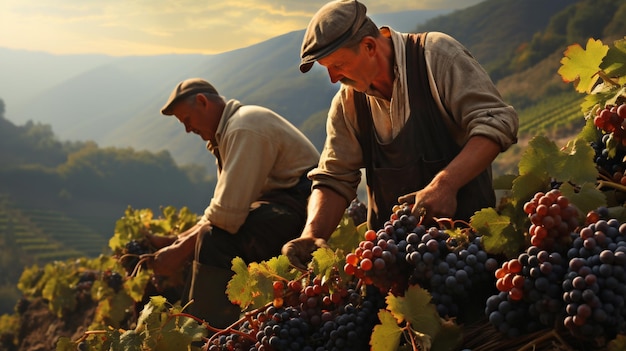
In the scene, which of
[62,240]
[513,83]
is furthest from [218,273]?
[62,240]

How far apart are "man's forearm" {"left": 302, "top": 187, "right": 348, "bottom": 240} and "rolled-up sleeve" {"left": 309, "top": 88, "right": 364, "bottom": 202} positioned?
31mm

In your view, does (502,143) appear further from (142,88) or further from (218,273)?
(142,88)

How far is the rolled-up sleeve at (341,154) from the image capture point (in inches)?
139

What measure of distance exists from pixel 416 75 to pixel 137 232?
189 inches

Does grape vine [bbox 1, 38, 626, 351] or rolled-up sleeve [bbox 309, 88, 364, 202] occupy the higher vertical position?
rolled-up sleeve [bbox 309, 88, 364, 202]

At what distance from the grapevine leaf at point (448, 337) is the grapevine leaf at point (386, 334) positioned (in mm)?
102

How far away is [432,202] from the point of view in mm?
2693

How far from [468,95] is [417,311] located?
3.82 feet

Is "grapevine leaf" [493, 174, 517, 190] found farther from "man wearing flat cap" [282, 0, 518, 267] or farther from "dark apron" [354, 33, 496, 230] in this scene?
"dark apron" [354, 33, 496, 230]

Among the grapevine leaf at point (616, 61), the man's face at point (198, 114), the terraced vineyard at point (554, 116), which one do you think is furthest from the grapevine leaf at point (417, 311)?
the terraced vineyard at point (554, 116)

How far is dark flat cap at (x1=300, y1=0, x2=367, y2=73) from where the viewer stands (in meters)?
3.05

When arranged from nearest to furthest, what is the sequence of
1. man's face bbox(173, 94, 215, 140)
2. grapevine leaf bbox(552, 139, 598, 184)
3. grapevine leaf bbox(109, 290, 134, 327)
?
grapevine leaf bbox(552, 139, 598, 184) < man's face bbox(173, 94, 215, 140) < grapevine leaf bbox(109, 290, 134, 327)

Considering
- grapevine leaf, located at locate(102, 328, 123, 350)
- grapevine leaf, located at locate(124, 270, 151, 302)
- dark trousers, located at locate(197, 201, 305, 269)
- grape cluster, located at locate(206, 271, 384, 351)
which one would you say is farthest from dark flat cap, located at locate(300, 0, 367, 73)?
grapevine leaf, located at locate(124, 270, 151, 302)

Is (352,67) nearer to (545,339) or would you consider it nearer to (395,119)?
(395,119)
